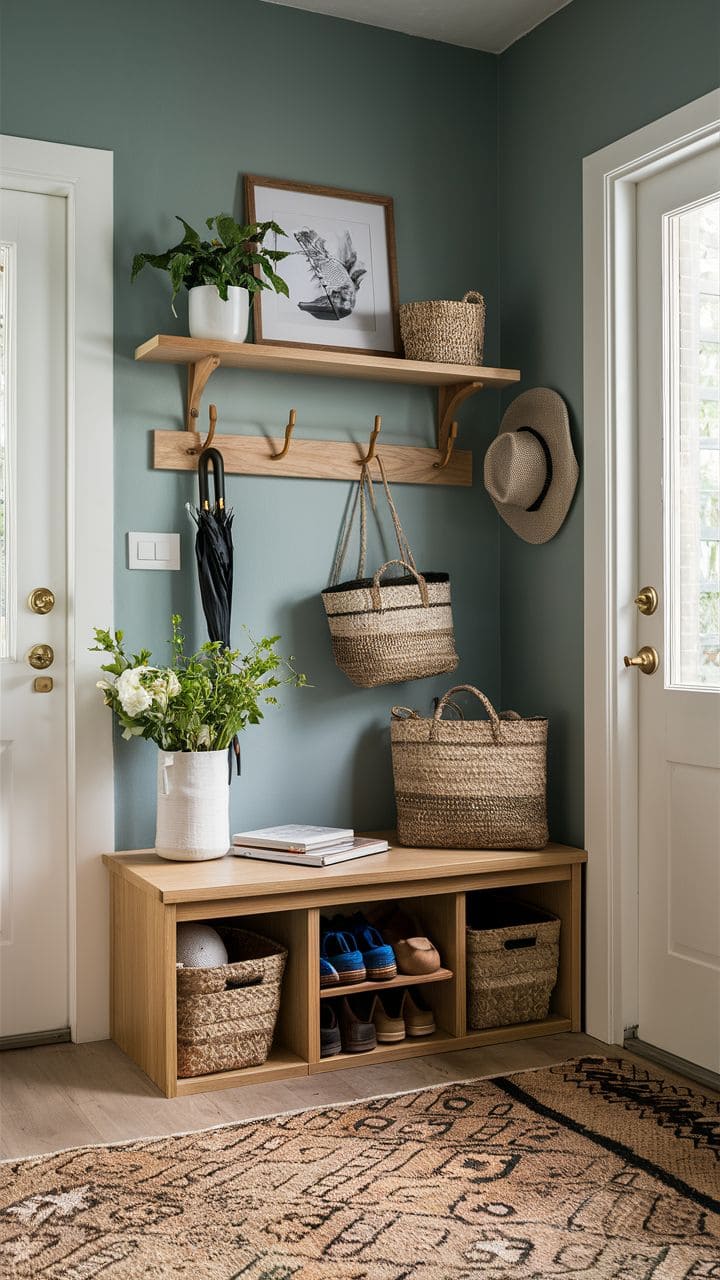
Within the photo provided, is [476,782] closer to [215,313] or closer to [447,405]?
[447,405]

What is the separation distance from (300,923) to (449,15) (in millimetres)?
2307

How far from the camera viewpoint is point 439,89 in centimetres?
318

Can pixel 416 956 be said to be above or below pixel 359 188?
below

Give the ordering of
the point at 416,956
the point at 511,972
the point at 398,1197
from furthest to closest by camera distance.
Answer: the point at 511,972
the point at 416,956
the point at 398,1197

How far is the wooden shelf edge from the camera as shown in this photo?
2678 mm

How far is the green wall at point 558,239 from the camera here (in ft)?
8.90

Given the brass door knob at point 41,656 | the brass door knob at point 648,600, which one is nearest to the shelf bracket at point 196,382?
the brass door knob at point 41,656

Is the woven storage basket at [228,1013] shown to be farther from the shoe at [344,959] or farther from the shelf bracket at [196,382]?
the shelf bracket at [196,382]

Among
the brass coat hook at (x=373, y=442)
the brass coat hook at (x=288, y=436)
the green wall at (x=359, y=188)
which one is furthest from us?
the brass coat hook at (x=373, y=442)

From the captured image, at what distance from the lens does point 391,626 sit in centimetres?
287

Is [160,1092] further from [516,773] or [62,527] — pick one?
[62,527]

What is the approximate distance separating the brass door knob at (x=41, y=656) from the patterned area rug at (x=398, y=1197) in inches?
42.8

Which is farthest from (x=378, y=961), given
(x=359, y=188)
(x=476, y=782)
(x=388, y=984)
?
(x=359, y=188)

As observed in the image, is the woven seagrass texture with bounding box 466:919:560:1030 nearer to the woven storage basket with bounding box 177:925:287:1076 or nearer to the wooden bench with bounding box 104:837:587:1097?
the wooden bench with bounding box 104:837:587:1097
